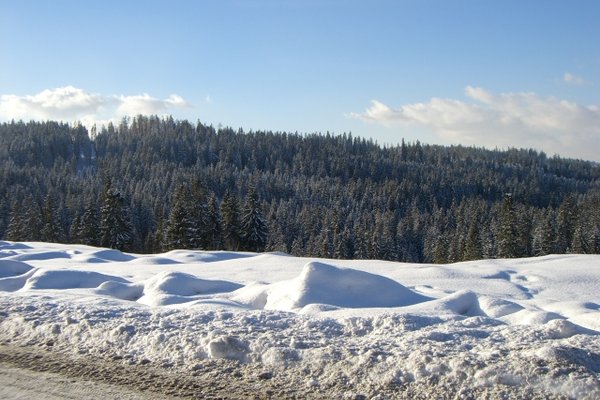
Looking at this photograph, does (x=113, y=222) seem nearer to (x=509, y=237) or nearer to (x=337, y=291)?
(x=337, y=291)

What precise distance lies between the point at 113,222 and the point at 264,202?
70.0 meters

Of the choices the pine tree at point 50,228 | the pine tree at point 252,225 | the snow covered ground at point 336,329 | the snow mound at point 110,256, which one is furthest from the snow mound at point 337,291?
the pine tree at point 50,228

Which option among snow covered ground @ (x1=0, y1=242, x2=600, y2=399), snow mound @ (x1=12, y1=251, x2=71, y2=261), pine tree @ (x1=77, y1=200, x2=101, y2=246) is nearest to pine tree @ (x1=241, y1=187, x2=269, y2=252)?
pine tree @ (x1=77, y1=200, x2=101, y2=246)

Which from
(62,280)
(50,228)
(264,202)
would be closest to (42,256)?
(62,280)

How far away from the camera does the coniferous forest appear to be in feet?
146

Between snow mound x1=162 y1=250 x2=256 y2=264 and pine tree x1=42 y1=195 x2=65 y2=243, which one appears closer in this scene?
snow mound x1=162 y1=250 x2=256 y2=264

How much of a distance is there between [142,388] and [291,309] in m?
3.95

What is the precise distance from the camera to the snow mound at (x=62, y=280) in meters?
13.1

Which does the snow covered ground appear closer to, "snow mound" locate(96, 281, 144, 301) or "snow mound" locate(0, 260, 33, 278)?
"snow mound" locate(96, 281, 144, 301)

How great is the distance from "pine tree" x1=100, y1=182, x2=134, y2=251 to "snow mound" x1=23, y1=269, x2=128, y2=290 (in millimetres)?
29552

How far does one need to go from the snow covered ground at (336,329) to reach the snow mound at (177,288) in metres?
0.04

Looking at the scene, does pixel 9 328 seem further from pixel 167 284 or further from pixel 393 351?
pixel 393 351

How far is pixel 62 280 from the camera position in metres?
13.5

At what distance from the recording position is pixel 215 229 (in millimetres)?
44406
